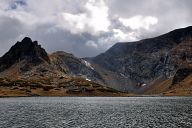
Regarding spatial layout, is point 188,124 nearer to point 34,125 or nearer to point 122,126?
point 122,126

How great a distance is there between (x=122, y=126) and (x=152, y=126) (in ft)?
32.0

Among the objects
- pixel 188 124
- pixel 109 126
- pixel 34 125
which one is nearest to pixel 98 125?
pixel 109 126

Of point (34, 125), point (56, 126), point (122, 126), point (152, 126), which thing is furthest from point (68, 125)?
point (152, 126)

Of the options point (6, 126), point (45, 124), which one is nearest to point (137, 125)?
point (45, 124)

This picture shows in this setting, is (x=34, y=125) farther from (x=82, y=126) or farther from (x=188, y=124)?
(x=188, y=124)

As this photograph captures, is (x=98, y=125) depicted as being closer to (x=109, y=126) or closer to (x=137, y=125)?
(x=109, y=126)

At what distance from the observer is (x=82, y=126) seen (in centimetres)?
10675

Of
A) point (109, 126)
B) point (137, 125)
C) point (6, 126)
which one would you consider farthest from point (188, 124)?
point (6, 126)

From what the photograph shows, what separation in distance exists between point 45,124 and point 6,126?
13.3m

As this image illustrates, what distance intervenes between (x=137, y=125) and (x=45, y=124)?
31221mm

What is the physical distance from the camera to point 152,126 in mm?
106000

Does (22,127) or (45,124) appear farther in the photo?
(45,124)

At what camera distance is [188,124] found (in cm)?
10762

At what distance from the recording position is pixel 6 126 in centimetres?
10400
